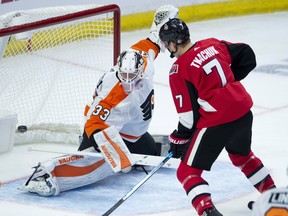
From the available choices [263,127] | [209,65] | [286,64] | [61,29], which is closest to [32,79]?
[61,29]

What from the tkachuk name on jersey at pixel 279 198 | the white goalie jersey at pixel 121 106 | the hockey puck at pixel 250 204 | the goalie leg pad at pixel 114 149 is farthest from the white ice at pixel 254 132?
the tkachuk name on jersey at pixel 279 198

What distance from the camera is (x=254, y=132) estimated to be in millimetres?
4852

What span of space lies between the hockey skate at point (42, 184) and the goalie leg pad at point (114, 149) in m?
0.27

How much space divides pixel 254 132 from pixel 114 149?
1.28 metres

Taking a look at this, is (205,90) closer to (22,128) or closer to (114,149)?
(114,149)

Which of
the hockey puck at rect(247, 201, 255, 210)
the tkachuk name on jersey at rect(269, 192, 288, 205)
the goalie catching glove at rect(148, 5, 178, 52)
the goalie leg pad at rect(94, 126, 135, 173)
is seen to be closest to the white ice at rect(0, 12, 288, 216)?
the hockey puck at rect(247, 201, 255, 210)

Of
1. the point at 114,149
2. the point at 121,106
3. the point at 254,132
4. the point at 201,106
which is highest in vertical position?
the point at 201,106

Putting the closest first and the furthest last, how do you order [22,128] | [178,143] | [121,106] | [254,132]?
[178,143] → [121,106] → [22,128] → [254,132]

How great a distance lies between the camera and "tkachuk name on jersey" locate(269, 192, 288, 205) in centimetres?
231

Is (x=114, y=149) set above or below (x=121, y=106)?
below

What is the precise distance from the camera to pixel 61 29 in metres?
4.96

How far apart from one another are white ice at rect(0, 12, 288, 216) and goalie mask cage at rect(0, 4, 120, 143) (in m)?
0.30

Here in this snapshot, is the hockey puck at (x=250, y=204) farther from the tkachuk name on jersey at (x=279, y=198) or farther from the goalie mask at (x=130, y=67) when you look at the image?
the tkachuk name on jersey at (x=279, y=198)

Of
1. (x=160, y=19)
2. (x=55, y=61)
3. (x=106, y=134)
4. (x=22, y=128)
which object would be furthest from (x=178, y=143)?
(x=55, y=61)
